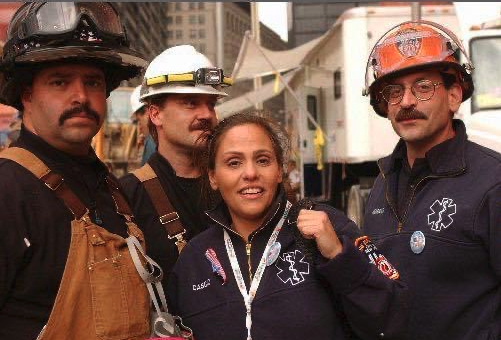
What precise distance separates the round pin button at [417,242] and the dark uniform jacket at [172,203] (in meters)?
0.86

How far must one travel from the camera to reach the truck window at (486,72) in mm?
8078

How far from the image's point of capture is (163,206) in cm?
336

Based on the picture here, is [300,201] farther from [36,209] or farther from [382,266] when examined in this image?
[36,209]

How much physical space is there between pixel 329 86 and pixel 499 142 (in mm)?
5987

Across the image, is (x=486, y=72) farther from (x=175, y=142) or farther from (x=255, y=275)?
(x=255, y=275)

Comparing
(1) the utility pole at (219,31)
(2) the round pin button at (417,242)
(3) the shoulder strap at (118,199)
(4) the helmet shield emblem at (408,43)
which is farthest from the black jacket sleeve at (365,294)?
(1) the utility pole at (219,31)

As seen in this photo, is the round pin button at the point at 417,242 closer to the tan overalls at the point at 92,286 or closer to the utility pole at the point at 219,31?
the tan overalls at the point at 92,286

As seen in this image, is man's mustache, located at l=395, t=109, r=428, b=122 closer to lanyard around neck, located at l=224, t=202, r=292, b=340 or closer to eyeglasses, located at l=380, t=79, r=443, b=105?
eyeglasses, located at l=380, t=79, r=443, b=105

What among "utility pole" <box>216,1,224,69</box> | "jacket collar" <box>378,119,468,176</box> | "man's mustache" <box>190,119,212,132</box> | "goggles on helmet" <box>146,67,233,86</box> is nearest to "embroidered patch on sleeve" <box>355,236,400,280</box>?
"jacket collar" <box>378,119,468,176</box>

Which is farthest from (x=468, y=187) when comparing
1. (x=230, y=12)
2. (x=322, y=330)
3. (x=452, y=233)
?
(x=230, y=12)

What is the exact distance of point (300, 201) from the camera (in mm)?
2451

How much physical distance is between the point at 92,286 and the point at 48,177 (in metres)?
0.39

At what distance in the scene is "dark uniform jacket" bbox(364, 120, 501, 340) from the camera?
8.48 ft

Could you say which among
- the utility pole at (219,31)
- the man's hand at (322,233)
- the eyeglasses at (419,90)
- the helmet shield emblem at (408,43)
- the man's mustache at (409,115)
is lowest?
the man's hand at (322,233)
